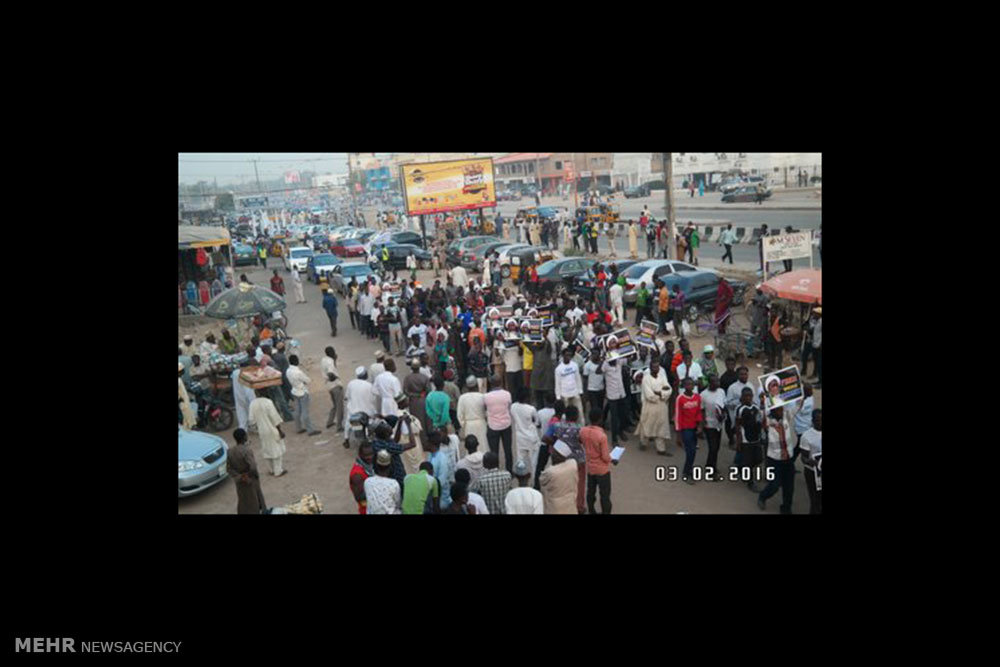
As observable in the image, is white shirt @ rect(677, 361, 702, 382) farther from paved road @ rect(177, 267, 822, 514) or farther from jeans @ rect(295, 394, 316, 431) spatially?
jeans @ rect(295, 394, 316, 431)

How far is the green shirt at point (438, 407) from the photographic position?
8.23 metres

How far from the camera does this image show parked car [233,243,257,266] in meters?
28.3

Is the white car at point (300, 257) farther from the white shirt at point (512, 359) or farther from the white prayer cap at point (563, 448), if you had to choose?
the white prayer cap at point (563, 448)

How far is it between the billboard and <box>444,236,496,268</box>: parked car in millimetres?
3060

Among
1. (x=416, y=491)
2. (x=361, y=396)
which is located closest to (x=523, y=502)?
(x=416, y=491)

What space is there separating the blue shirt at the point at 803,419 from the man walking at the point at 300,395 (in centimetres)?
599

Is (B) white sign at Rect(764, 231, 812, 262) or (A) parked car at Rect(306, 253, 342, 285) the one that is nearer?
(B) white sign at Rect(764, 231, 812, 262)

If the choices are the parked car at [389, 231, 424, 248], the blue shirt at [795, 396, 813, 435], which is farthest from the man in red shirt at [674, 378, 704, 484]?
the parked car at [389, 231, 424, 248]

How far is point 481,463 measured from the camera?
21.9ft

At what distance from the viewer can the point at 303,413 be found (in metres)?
9.73

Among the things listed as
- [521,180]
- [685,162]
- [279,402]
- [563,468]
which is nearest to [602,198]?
[685,162]

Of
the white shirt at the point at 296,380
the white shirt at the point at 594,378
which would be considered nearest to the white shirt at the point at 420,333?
the white shirt at the point at 296,380

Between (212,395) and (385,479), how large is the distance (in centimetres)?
514

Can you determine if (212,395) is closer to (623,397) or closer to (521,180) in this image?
(623,397)
